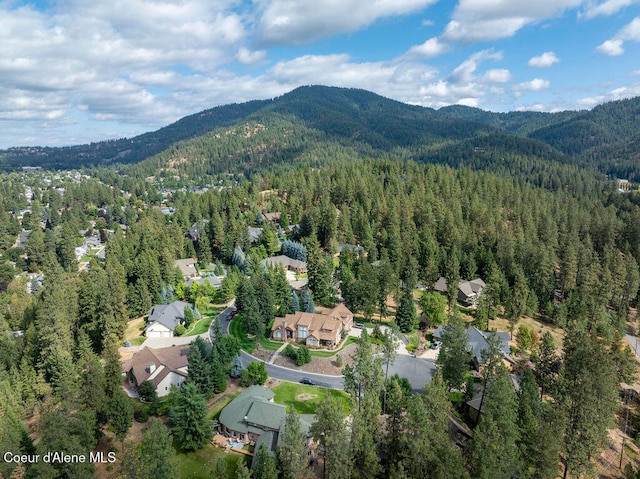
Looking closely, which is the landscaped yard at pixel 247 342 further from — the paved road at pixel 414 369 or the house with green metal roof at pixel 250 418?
the paved road at pixel 414 369

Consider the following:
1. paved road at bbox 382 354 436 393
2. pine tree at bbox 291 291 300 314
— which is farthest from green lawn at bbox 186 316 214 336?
paved road at bbox 382 354 436 393

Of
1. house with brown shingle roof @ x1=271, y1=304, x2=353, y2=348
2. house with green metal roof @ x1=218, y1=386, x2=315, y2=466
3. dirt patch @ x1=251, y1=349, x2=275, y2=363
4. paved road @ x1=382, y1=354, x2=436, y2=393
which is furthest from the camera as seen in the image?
house with brown shingle roof @ x1=271, y1=304, x2=353, y2=348

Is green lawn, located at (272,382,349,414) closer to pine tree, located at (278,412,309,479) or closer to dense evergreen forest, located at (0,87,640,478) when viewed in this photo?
dense evergreen forest, located at (0,87,640,478)

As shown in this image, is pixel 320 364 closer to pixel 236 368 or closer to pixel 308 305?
pixel 236 368

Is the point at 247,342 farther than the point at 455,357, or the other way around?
the point at 247,342

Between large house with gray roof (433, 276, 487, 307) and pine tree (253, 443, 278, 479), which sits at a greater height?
pine tree (253, 443, 278, 479)

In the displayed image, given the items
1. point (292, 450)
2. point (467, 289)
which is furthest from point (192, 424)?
point (467, 289)
